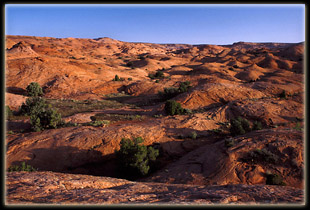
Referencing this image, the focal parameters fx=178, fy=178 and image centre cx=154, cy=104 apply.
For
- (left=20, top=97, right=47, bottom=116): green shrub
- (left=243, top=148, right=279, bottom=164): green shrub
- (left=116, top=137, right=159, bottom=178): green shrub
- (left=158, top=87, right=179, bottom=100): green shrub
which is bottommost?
(left=116, top=137, right=159, bottom=178): green shrub

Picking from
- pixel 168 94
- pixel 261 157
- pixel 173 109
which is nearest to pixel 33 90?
pixel 168 94

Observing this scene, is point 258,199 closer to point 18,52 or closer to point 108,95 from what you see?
point 108,95

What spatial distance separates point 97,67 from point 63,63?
222 inches

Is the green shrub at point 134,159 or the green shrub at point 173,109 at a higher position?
the green shrub at point 173,109

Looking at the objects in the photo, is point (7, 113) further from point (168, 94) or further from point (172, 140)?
point (168, 94)

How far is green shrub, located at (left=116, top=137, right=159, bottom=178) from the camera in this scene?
795cm

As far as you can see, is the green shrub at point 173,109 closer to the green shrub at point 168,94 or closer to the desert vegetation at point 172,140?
the desert vegetation at point 172,140

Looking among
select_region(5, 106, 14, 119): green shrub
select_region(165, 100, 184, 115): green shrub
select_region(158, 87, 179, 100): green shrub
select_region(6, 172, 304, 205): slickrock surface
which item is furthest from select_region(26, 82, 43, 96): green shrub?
select_region(6, 172, 304, 205): slickrock surface

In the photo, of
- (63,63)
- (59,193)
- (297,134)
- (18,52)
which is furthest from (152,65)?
(59,193)

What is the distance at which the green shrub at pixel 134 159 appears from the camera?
26.1 ft

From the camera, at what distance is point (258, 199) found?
146 inches

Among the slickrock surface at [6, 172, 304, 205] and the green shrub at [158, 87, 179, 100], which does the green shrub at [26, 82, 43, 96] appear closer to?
the green shrub at [158, 87, 179, 100]

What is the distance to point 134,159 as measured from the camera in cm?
805

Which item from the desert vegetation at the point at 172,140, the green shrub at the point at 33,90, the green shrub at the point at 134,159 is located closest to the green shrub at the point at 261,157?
the desert vegetation at the point at 172,140
